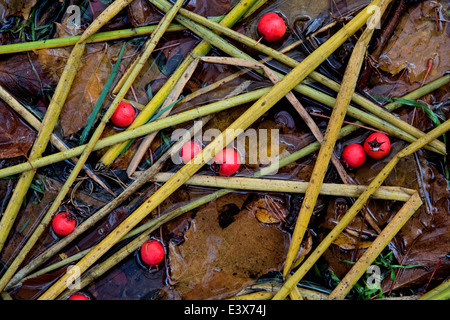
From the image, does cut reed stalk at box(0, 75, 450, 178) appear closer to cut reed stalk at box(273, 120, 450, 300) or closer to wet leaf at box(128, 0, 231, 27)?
cut reed stalk at box(273, 120, 450, 300)

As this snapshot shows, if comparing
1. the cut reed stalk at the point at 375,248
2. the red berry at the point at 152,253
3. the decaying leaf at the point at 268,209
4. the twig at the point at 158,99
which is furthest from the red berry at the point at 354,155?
the red berry at the point at 152,253

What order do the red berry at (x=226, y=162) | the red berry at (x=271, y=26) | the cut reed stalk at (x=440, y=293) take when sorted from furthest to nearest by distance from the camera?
1. the red berry at (x=271, y=26)
2. the red berry at (x=226, y=162)
3. the cut reed stalk at (x=440, y=293)

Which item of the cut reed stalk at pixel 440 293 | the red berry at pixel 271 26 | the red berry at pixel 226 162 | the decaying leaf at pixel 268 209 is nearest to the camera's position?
the cut reed stalk at pixel 440 293

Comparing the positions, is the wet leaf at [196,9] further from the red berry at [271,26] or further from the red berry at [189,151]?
the red berry at [189,151]

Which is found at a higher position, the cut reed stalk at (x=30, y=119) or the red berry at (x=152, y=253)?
the cut reed stalk at (x=30, y=119)

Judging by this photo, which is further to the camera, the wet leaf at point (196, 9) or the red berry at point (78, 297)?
the wet leaf at point (196, 9)

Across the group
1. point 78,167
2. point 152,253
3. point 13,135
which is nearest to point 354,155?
point 152,253

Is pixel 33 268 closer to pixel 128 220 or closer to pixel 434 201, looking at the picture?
pixel 128 220
